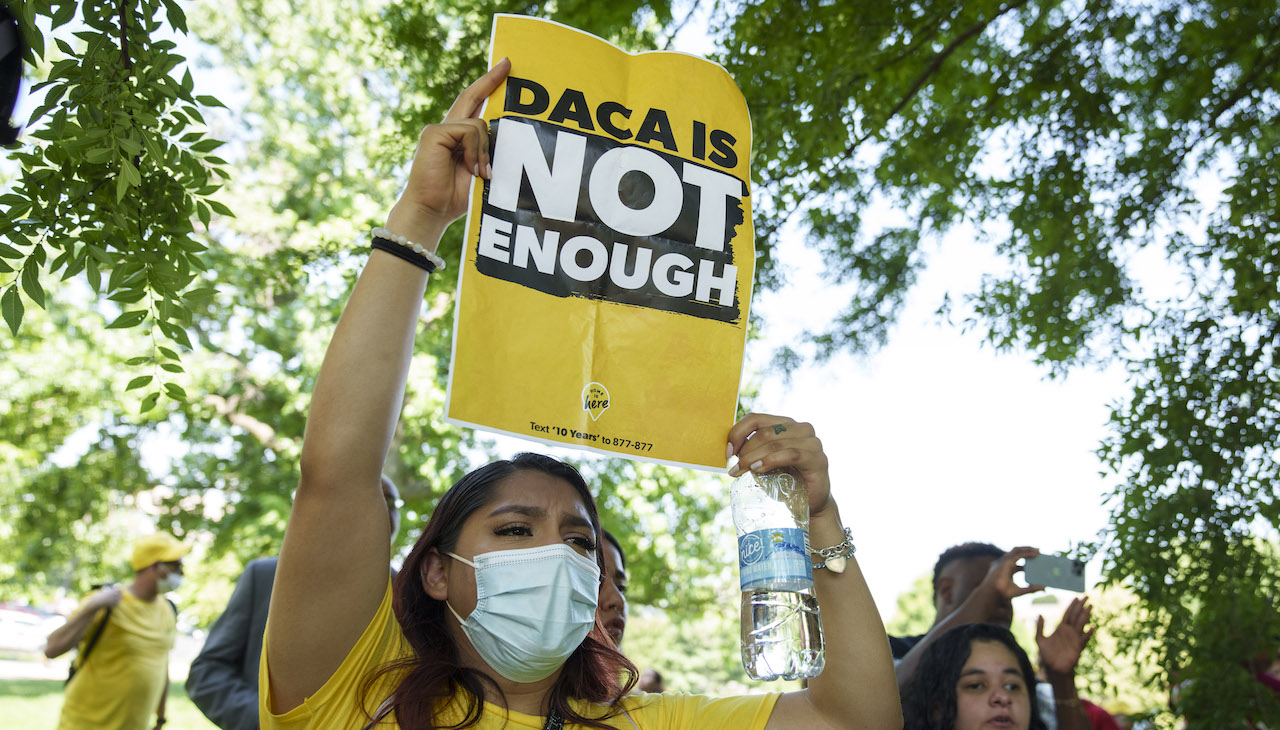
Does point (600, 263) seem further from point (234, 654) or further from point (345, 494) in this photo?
point (234, 654)

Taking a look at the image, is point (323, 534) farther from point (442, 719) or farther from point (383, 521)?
point (442, 719)

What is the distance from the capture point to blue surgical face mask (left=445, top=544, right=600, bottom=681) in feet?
6.08

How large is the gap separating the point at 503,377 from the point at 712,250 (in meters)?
0.59

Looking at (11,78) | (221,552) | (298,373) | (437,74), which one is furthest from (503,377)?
(221,552)

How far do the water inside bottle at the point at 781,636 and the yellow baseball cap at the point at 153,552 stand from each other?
5104 millimetres

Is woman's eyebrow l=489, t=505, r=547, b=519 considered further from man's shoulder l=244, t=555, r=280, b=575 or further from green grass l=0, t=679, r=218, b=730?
green grass l=0, t=679, r=218, b=730

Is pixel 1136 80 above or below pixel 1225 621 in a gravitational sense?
above

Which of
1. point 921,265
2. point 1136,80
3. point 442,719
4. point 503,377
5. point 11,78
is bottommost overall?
point 442,719

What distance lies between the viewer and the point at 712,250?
2074mm

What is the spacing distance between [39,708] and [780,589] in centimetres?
1802

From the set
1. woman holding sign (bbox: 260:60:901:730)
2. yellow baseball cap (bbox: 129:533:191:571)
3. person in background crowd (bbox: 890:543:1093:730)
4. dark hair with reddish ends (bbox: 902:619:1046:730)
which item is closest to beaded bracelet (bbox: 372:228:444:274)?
woman holding sign (bbox: 260:60:901:730)

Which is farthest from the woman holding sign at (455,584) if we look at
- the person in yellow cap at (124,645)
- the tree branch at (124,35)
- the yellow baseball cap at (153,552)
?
the yellow baseball cap at (153,552)

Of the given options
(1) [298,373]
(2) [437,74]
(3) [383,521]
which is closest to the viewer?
(3) [383,521]

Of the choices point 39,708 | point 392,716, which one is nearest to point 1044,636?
point 392,716
